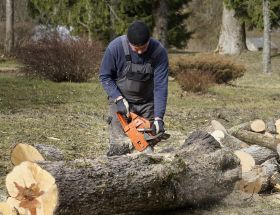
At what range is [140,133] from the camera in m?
6.36

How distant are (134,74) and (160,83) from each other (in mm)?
294

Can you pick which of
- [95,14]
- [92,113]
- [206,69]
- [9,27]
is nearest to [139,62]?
[92,113]

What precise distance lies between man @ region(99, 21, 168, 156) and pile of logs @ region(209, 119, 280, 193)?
4.30 ft

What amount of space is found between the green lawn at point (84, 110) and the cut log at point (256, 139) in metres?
1.12

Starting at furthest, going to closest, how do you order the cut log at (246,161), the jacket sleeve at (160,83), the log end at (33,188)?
the cut log at (246,161) < the jacket sleeve at (160,83) < the log end at (33,188)

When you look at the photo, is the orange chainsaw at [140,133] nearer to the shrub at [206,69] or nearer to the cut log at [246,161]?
the cut log at [246,161]

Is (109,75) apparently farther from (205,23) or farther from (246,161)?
(205,23)

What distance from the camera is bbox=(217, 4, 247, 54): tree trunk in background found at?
105 ft

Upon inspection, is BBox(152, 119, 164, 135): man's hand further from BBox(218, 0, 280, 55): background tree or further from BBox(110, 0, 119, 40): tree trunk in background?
BBox(218, 0, 280, 55): background tree

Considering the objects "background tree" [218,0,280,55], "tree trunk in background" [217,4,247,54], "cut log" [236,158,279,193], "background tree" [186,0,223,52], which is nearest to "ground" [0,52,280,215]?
"cut log" [236,158,279,193]

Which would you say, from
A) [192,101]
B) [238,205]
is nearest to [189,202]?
[238,205]

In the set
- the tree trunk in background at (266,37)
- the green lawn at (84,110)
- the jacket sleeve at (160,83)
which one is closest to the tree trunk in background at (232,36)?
the tree trunk in background at (266,37)

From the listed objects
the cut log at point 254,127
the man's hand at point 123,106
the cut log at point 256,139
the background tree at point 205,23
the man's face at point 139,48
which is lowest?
the background tree at point 205,23

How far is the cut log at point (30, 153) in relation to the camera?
609 cm
